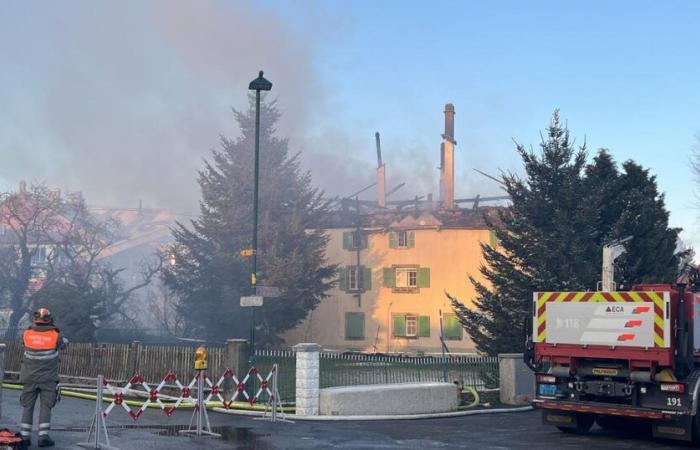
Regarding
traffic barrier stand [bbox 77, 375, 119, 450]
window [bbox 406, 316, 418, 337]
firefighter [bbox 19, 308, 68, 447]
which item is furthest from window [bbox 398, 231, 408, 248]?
firefighter [bbox 19, 308, 68, 447]

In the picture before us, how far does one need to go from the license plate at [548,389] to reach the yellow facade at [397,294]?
34822 mm

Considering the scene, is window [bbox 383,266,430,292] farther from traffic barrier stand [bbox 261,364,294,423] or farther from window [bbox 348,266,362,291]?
traffic barrier stand [bbox 261,364,294,423]

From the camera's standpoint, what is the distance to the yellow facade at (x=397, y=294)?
167 ft

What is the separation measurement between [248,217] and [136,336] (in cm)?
864

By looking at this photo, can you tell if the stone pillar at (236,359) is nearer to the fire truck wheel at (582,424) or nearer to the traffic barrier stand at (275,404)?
the traffic barrier stand at (275,404)

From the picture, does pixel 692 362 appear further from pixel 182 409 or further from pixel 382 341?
pixel 382 341

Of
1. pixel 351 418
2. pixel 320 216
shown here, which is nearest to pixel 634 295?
pixel 351 418

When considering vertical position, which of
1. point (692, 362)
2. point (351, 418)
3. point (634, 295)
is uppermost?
point (634, 295)

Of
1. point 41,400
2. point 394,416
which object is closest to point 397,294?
point 394,416

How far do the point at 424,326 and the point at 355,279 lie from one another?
17.8 ft

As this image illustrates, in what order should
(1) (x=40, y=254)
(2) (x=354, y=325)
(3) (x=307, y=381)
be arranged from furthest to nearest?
1. (1) (x=40, y=254)
2. (2) (x=354, y=325)
3. (3) (x=307, y=381)

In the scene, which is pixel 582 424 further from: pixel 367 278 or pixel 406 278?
pixel 367 278

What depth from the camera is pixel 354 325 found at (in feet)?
175

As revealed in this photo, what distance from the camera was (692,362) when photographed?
1317cm
